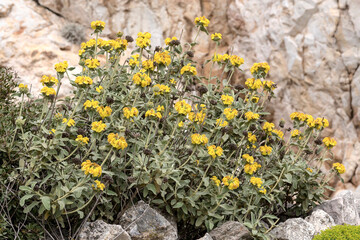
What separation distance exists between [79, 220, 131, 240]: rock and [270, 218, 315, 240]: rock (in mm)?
1442

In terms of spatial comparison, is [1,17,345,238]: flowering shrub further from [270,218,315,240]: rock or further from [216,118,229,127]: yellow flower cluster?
[270,218,315,240]: rock

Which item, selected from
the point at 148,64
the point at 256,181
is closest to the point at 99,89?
the point at 148,64

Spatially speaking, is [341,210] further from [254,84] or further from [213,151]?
[213,151]

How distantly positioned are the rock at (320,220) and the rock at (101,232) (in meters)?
1.89

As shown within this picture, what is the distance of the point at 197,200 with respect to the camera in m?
3.79

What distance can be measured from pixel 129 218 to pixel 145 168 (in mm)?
469

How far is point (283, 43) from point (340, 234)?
6.14 metres

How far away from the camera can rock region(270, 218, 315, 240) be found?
3832 mm

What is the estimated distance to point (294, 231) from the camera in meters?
3.85

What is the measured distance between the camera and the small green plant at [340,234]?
12.3 feet

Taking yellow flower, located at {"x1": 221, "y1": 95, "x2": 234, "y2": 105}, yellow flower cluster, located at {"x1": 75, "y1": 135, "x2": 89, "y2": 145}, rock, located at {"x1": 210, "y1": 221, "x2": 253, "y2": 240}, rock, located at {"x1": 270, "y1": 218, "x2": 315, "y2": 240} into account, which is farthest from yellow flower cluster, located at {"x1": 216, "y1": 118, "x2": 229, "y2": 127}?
yellow flower cluster, located at {"x1": 75, "y1": 135, "x2": 89, "y2": 145}

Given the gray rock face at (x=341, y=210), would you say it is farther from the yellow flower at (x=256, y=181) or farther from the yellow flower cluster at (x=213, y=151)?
the yellow flower cluster at (x=213, y=151)

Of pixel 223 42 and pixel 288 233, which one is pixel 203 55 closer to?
pixel 223 42

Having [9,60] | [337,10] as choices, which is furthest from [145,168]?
[337,10]
